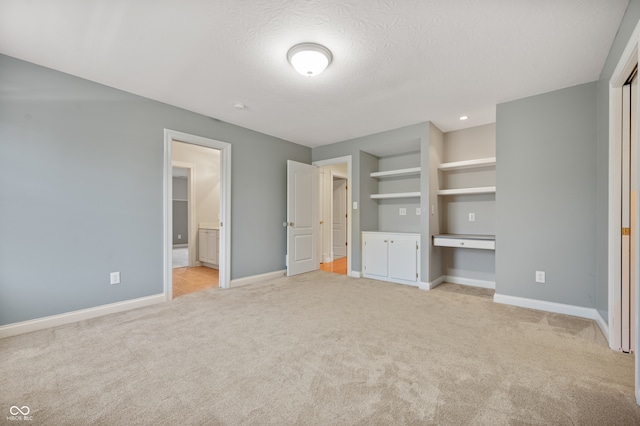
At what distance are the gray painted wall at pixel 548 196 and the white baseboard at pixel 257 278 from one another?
10.8ft

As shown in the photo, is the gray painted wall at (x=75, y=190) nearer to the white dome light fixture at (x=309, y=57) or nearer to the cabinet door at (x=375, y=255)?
the white dome light fixture at (x=309, y=57)

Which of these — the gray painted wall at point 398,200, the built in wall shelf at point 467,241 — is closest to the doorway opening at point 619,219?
the built in wall shelf at point 467,241

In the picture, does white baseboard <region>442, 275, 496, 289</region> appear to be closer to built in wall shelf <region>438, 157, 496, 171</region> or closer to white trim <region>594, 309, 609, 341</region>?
white trim <region>594, 309, 609, 341</region>

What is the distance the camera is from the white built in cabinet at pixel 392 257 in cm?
414

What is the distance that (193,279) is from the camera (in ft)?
15.2

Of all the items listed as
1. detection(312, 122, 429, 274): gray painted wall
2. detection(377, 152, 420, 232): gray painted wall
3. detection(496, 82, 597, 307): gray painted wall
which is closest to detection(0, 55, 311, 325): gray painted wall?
detection(312, 122, 429, 274): gray painted wall

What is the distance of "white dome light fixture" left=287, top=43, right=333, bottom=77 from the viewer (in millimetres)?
2215

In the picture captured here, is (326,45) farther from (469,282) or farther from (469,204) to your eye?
(469,282)

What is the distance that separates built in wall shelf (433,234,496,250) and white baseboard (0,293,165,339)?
3.90 metres

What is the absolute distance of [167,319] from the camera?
110 inches

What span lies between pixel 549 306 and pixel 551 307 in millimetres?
18

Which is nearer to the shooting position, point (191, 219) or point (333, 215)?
point (191, 219)

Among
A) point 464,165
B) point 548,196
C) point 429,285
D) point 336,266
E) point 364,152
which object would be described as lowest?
point 336,266

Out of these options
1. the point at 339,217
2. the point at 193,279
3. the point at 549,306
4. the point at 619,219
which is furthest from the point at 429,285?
the point at 193,279
